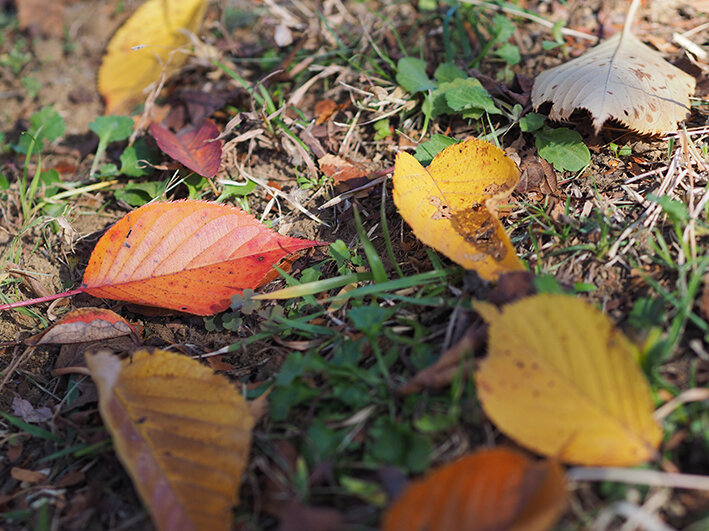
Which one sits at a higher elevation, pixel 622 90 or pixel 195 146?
pixel 622 90

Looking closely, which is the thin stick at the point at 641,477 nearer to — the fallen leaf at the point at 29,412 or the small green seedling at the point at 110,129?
the fallen leaf at the point at 29,412

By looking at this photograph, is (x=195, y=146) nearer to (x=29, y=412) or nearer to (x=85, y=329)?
(x=85, y=329)

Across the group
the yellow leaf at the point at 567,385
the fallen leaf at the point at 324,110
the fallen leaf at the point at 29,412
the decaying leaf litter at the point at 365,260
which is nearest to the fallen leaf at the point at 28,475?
the decaying leaf litter at the point at 365,260

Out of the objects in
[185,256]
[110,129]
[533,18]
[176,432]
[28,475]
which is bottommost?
[28,475]

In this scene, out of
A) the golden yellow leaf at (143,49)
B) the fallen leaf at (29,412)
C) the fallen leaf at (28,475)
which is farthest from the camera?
the golden yellow leaf at (143,49)

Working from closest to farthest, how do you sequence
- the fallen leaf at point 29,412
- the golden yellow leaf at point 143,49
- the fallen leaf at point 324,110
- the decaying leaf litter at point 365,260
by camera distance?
the decaying leaf litter at point 365,260
the fallen leaf at point 29,412
the fallen leaf at point 324,110
the golden yellow leaf at point 143,49

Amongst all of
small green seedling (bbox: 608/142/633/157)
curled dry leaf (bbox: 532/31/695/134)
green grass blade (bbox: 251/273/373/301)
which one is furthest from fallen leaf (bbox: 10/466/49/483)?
small green seedling (bbox: 608/142/633/157)

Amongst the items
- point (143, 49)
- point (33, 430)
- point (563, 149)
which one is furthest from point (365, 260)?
point (143, 49)

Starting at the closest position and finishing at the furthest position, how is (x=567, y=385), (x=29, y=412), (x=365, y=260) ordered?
(x=567, y=385)
(x=29, y=412)
(x=365, y=260)
